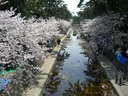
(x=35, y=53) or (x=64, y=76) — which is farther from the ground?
(x=35, y=53)

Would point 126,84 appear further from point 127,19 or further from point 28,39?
point 28,39

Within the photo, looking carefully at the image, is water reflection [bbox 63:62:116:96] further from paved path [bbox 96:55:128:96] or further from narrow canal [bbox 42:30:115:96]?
A: paved path [bbox 96:55:128:96]

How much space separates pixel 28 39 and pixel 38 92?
401 centimetres

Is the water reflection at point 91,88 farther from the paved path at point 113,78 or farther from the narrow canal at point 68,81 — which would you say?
the paved path at point 113,78

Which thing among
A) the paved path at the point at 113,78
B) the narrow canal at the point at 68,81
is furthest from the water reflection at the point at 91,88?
the paved path at the point at 113,78

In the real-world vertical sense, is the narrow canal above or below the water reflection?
above

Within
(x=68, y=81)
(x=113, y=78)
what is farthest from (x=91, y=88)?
(x=68, y=81)

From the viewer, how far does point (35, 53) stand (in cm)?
850

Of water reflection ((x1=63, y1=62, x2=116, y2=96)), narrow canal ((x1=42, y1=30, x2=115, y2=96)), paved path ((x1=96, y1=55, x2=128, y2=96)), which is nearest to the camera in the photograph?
paved path ((x1=96, y1=55, x2=128, y2=96))

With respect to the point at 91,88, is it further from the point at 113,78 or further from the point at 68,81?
the point at 68,81

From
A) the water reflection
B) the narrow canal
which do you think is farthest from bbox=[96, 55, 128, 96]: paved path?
the narrow canal

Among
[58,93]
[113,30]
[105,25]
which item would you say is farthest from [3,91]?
[105,25]

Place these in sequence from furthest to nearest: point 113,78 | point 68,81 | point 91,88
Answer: point 68,81 → point 113,78 → point 91,88

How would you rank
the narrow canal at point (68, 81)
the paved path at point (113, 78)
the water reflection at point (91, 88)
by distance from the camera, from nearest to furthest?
the paved path at point (113, 78) → the water reflection at point (91, 88) → the narrow canal at point (68, 81)
